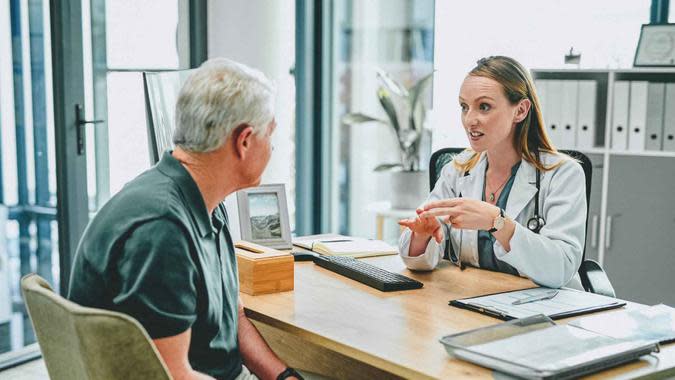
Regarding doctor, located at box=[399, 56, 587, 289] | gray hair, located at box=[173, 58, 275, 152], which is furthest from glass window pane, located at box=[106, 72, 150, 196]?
gray hair, located at box=[173, 58, 275, 152]

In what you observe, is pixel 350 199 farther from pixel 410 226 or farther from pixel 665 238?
pixel 410 226

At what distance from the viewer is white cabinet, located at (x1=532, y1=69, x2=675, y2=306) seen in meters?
3.73

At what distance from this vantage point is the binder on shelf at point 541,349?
1441 mm

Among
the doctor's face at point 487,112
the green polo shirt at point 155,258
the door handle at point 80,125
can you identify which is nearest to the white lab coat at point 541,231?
the doctor's face at point 487,112

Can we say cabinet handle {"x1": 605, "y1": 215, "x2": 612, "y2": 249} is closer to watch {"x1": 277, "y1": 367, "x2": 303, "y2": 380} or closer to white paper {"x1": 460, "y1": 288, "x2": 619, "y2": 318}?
white paper {"x1": 460, "y1": 288, "x2": 619, "y2": 318}

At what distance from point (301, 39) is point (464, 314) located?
136 inches

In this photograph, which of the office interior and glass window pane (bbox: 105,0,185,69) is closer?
the office interior

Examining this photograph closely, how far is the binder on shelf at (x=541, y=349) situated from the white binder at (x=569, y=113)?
239 cm

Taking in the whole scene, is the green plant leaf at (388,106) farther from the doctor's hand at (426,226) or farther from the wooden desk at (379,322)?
the doctor's hand at (426,226)

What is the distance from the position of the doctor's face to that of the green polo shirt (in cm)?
106

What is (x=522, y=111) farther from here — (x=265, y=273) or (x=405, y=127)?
(x=405, y=127)

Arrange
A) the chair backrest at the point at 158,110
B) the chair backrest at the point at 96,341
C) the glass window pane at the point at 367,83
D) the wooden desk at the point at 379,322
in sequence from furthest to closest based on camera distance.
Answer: the glass window pane at the point at 367,83, the chair backrest at the point at 158,110, the wooden desk at the point at 379,322, the chair backrest at the point at 96,341

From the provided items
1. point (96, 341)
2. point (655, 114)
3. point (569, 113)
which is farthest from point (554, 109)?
point (96, 341)

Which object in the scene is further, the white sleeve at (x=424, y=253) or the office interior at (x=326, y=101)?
the office interior at (x=326, y=101)
